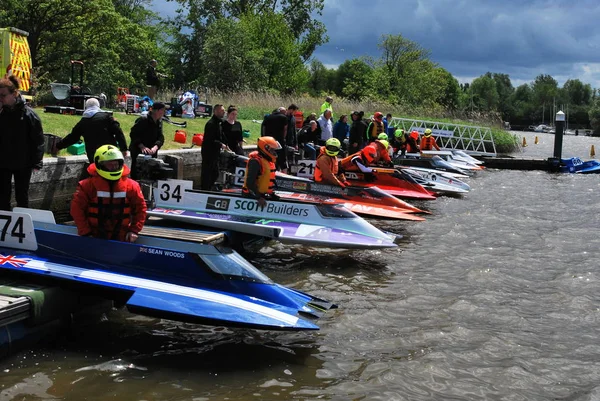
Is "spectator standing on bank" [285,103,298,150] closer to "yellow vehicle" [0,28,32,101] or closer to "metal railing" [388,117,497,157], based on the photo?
"yellow vehicle" [0,28,32,101]

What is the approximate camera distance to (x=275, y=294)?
19.0ft

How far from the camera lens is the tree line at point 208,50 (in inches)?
1080

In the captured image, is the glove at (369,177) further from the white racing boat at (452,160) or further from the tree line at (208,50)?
the tree line at (208,50)

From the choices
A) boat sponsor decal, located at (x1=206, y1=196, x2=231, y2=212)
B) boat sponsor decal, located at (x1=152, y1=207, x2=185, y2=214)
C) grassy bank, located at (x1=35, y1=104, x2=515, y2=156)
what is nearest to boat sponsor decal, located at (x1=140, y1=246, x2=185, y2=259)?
boat sponsor decal, located at (x1=152, y1=207, x2=185, y2=214)

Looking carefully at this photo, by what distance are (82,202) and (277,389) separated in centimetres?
275

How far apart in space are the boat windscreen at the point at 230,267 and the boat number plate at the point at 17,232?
1743 millimetres

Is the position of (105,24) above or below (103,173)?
above

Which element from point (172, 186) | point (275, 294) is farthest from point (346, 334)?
point (172, 186)

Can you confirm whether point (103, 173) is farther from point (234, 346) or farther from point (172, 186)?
point (172, 186)

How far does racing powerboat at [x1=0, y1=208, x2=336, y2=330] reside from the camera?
5.31 m

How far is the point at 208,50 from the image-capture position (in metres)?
37.5

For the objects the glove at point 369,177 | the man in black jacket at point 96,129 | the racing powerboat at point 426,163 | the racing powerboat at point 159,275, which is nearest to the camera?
the racing powerboat at point 159,275

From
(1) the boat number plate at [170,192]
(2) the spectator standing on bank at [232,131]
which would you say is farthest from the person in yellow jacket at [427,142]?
(1) the boat number plate at [170,192]

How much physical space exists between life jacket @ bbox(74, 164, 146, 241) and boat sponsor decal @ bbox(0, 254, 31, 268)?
0.68 metres
